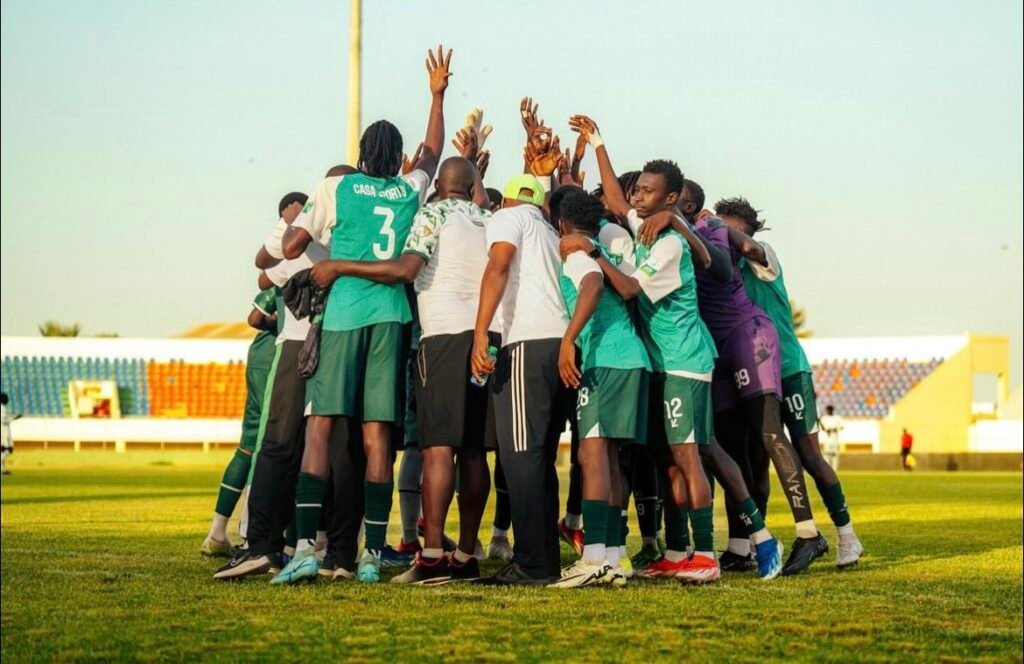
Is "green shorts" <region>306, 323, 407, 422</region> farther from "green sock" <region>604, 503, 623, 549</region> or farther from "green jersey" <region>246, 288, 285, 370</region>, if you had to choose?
"green jersey" <region>246, 288, 285, 370</region>

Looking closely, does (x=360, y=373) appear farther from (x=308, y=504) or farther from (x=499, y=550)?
(x=499, y=550)

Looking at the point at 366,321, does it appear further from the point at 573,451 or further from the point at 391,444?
the point at 573,451

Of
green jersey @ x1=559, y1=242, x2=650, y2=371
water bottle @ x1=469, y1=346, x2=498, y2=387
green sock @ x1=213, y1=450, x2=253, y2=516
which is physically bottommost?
green sock @ x1=213, y1=450, x2=253, y2=516

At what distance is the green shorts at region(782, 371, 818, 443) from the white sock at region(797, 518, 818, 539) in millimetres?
721

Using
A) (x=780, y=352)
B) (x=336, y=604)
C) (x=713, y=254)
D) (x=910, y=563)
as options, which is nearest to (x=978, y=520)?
(x=910, y=563)

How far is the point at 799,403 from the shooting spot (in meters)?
9.23

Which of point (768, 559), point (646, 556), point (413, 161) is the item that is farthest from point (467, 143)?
point (768, 559)

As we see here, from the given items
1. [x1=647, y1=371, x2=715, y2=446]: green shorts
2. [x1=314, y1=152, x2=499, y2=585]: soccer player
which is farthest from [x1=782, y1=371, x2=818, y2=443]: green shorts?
[x1=314, y1=152, x2=499, y2=585]: soccer player

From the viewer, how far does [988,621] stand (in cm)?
629

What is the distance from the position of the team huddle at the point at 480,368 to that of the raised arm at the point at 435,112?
2 centimetres

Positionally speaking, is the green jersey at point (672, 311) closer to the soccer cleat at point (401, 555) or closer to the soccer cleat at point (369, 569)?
the soccer cleat at point (369, 569)

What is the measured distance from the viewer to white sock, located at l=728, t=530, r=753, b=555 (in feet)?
29.1

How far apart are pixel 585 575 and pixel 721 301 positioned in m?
2.28

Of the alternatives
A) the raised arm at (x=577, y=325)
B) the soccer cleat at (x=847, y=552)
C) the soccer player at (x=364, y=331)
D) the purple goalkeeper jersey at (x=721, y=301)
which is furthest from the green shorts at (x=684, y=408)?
the soccer cleat at (x=847, y=552)
